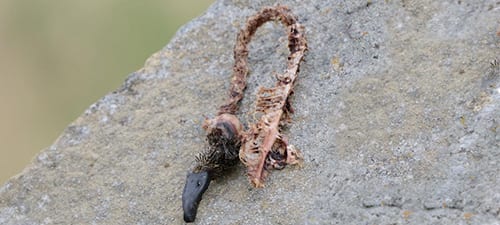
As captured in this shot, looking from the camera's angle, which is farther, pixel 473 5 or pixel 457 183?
pixel 473 5

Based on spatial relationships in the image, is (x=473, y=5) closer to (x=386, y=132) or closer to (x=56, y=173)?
(x=386, y=132)

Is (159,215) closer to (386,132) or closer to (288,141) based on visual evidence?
(288,141)

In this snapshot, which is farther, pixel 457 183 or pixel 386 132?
pixel 386 132

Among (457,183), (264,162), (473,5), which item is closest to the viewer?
(457,183)

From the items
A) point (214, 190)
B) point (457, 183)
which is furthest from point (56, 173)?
point (457, 183)

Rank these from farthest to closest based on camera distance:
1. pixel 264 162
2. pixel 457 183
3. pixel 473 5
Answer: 1. pixel 473 5
2. pixel 264 162
3. pixel 457 183

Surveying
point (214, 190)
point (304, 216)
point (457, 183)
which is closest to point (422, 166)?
point (457, 183)
